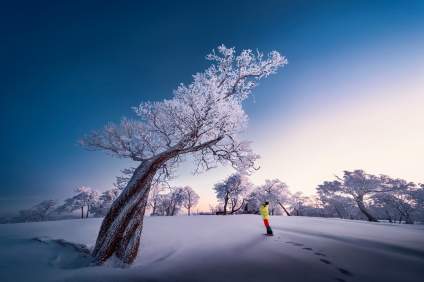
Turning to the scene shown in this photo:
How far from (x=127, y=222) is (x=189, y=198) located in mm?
63188

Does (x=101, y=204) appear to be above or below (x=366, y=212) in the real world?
below

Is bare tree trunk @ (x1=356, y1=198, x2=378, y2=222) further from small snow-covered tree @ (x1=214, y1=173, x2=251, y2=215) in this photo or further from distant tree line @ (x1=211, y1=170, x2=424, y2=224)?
small snow-covered tree @ (x1=214, y1=173, x2=251, y2=215)

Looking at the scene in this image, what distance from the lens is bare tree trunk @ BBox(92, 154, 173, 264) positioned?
5.94 m

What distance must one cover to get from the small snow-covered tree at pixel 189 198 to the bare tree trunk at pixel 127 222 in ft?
199

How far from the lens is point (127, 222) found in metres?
6.51

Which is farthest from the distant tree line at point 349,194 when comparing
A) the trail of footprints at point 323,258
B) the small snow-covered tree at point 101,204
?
the small snow-covered tree at point 101,204

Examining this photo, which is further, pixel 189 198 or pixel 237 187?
pixel 189 198

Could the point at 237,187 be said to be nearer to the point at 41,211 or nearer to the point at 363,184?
the point at 363,184

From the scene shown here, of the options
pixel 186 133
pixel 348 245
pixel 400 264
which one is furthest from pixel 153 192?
pixel 400 264

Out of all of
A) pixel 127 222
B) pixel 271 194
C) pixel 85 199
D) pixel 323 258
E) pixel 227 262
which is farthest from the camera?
pixel 85 199

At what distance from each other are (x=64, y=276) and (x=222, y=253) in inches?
172

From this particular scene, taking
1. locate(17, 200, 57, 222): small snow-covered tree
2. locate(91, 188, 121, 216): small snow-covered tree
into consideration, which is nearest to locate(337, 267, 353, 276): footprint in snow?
locate(91, 188, 121, 216): small snow-covered tree

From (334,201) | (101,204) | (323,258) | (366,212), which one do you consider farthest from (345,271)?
(101,204)

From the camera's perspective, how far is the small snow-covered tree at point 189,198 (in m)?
66.0
